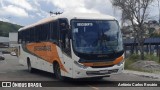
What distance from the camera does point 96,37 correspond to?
16516 millimetres

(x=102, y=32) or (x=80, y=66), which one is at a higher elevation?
(x=102, y=32)

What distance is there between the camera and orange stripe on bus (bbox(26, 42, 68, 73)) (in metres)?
18.6

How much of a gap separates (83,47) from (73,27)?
105 cm

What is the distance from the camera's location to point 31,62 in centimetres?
2502

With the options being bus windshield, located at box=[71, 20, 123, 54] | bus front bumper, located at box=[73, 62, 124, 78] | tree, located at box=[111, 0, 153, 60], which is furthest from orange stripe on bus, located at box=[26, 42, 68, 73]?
tree, located at box=[111, 0, 153, 60]

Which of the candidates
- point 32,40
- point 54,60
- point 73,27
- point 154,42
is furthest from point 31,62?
point 154,42

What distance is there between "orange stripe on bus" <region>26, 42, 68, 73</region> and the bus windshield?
1762mm

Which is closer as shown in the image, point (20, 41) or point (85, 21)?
point (85, 21)

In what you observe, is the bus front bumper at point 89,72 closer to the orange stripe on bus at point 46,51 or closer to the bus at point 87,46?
the bus at point 87,46

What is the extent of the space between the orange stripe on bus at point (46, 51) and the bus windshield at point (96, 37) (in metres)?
1.76

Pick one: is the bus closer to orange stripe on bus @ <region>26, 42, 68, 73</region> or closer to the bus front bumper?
the bus front bumper

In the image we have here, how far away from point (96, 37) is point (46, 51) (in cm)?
488

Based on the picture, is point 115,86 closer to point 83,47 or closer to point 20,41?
point 83,47

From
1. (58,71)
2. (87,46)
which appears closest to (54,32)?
Result: (58,71)
